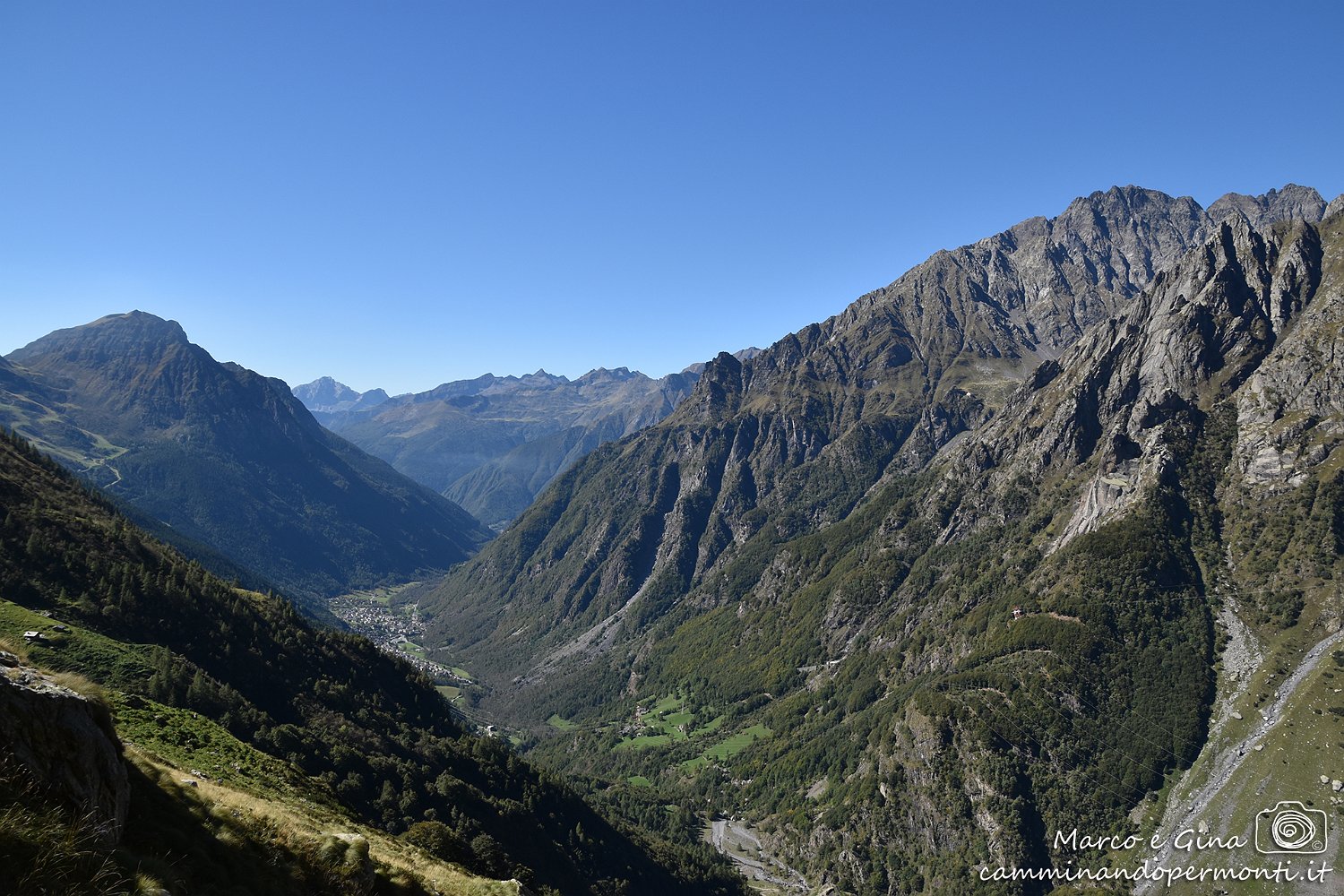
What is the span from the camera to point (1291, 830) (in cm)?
16188

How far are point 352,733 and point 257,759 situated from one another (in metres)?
47.0

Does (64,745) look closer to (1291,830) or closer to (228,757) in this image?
(228,757)

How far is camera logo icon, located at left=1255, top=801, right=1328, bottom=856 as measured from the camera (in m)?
157

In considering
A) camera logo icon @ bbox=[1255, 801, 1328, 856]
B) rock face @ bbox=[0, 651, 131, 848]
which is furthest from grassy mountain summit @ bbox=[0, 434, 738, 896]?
camera logo icon @ bbox=[1255, 801, 1328, 856]

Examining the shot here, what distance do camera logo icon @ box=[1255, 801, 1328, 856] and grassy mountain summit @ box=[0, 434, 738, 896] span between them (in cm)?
13646

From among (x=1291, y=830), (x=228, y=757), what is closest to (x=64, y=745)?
(x=228, y=757)

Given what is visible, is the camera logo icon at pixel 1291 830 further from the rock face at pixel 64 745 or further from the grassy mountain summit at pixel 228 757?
the rock face at pixel 64 745

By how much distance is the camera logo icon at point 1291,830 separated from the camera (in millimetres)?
157125

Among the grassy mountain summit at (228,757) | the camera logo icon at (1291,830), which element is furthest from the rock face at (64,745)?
the camera logo icon at (1291,830)

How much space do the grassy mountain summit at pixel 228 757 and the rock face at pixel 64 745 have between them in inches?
4.2

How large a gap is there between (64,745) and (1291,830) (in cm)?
23761

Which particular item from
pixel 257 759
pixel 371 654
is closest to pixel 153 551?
pixel 371 654

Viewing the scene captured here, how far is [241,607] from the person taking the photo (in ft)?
480

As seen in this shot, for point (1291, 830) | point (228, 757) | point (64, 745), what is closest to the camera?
point (64, 745)
